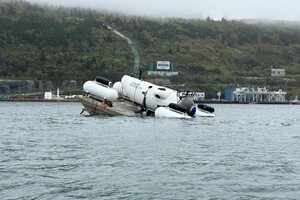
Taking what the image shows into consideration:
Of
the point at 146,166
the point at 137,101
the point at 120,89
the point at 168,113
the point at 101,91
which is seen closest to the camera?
the point at 146,166

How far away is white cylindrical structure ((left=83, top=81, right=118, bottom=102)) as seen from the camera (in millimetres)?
59534

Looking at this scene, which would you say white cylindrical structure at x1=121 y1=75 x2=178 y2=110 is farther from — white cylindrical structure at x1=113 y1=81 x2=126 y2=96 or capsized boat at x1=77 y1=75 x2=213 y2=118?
white cylindrical structure at x1=113 y1=81 x2=126 y2=96

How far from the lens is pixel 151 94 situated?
58.8m

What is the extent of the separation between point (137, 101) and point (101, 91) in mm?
3649

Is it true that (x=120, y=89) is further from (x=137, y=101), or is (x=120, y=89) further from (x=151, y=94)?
(x=151, y=94)

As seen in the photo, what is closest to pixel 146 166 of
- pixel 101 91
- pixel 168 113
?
pixel 168 113

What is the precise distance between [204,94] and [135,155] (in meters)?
172

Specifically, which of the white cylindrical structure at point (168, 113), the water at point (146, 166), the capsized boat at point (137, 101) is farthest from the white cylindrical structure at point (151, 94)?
the water at point (146, 166)

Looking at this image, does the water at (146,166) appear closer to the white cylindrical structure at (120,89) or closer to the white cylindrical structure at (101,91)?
the white cylindrical structure at (101,91)

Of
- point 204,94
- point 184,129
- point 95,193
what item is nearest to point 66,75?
point 204,94

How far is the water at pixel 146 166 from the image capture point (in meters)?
20.3

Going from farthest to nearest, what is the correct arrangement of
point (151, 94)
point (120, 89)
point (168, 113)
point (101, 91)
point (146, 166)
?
point (120, 89) < point (101, 91) < point (151, 94) < point (168, 113) < point (146, 166)

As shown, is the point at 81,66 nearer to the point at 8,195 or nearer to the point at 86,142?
the point at 86,142

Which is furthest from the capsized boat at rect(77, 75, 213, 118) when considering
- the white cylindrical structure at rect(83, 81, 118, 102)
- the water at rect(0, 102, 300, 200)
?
the water at rect(0, 102, 300, 200)
